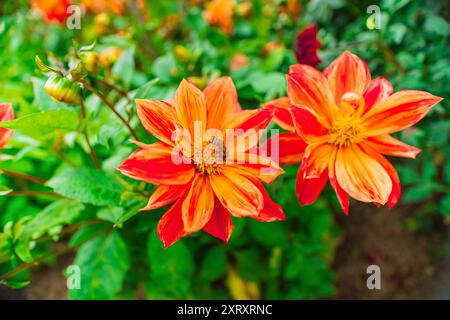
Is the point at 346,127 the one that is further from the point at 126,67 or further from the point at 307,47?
the point at 126,67

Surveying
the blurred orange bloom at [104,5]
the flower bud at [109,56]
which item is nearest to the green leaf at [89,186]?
the flower bud at [109,56]

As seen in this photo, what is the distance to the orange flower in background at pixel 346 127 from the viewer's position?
2.06 feet

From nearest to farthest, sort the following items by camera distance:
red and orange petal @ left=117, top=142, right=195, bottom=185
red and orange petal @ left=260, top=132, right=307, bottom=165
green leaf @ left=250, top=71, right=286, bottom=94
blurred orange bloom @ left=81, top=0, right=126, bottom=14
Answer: red and orange petal @ left=117, top=142, right=195, bottom=185 < red and orange petal @ left=260, top=132, right=307, bottom=165 < green leaf @ left=250, top=71, right=286, bottom=94 < blurred orange bloom @ left=81, top=0, right=126, bottom=14

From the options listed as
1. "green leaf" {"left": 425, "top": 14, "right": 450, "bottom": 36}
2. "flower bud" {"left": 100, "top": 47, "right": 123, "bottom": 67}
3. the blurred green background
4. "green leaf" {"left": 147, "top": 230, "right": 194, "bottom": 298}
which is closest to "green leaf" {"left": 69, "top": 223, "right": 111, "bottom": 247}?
the blurred green background

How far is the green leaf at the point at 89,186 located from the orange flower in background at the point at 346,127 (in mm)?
317

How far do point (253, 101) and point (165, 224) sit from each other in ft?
1.58

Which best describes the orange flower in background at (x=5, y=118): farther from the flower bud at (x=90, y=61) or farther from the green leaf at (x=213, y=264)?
the green leaf at (x=213, y=264)

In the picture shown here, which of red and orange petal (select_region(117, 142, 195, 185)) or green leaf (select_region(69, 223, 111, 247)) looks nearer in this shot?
red and orange petal (select_region(117, 142, 195, 185))

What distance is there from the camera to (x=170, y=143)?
2.00 feet

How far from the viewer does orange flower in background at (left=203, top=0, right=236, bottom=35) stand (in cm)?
138

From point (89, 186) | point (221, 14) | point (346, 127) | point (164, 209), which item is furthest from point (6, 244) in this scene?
point (221, 14)

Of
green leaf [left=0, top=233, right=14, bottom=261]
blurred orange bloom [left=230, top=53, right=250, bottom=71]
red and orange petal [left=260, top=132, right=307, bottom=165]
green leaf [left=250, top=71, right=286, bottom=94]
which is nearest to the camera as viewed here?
red and orange petal [left=260, top=132, right=307, bottom=165]

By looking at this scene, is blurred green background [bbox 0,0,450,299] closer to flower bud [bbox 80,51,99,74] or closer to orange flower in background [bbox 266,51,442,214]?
flower bud [bbox 80,51,99,74]

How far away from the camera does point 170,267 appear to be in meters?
0.95
